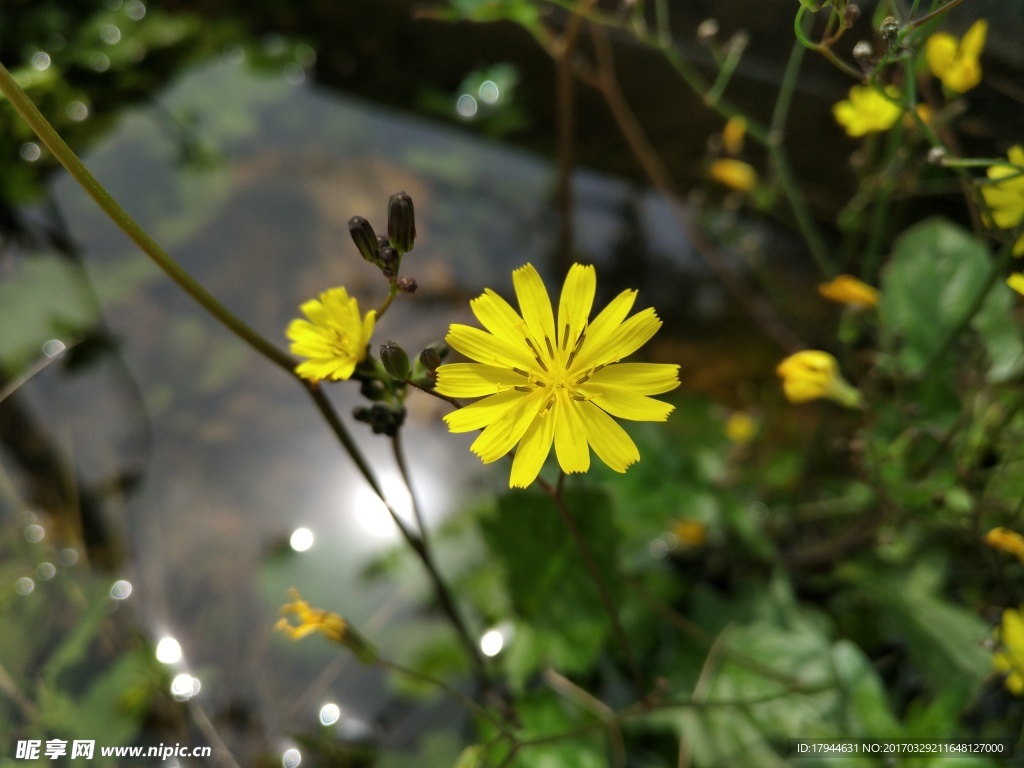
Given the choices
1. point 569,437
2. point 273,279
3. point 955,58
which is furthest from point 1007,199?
point 273,279

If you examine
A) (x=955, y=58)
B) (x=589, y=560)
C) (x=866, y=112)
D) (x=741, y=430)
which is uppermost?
(x=955, y=58)

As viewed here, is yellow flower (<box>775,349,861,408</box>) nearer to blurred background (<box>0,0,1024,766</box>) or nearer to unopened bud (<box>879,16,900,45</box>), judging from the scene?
unopened bud (<box>879,16,900,45</box>)

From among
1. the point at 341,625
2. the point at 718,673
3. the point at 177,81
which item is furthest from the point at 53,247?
the point at 718,673

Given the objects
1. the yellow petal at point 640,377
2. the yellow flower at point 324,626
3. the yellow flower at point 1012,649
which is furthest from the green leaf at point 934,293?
the yellow flower at point 324,626

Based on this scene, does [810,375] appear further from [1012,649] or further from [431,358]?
[431,358]

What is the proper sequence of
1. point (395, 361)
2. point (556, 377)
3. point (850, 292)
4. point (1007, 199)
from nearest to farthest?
point (395, 361)
point (556, 377)
point (1007, 199)
point (850, 292)

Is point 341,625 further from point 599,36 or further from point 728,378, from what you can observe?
point 599,36

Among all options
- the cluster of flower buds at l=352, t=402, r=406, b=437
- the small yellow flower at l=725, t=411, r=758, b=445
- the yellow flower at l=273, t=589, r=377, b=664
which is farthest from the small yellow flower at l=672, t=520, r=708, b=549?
the cluster of flower buds at l=352, t=402, r=406, b=437
